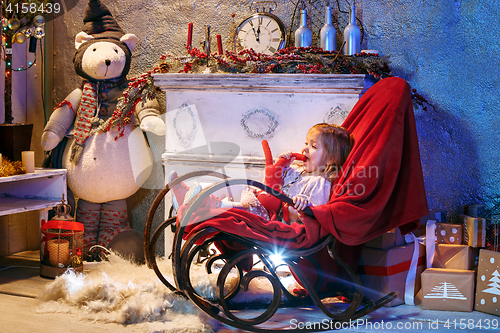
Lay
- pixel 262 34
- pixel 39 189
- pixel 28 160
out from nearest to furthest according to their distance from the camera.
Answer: pixel 28 160
pixel 39 189
pixel 262 34

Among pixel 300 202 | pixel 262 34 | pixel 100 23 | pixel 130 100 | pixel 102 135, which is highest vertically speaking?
pixel 100 23

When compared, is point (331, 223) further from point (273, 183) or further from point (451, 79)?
point (451, 79)

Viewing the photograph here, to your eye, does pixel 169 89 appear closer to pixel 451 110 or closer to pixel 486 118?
pixel 451 110

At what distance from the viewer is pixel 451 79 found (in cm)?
248

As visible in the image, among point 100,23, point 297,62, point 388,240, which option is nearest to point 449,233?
point 388,240

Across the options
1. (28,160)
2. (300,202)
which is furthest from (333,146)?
(28,160)

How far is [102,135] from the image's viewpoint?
264 cm

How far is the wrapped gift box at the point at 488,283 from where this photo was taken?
1.88 meters

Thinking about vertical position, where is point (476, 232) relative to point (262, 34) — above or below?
below

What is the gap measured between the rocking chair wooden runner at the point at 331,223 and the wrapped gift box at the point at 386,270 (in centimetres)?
8

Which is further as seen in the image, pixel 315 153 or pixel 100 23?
pixel 100 23

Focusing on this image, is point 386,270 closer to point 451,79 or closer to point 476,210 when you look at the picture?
point 476,210

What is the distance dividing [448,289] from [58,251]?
2000 mm

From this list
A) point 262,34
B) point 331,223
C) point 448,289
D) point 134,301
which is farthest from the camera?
point 262,34
